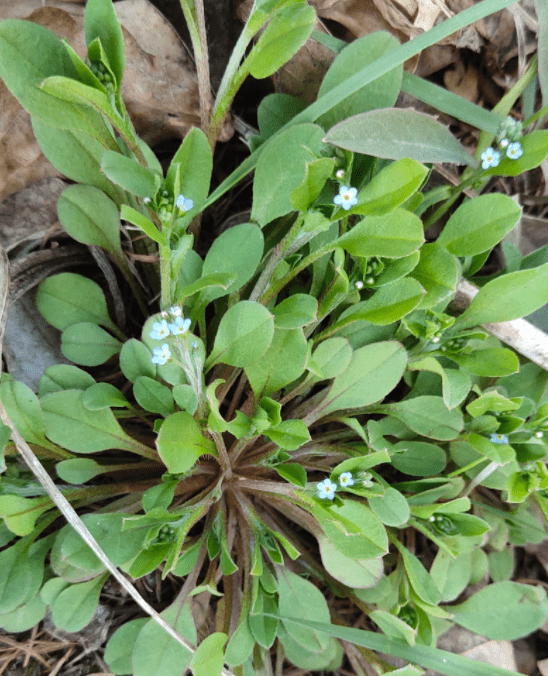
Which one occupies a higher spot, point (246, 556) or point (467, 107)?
point (467, 107)

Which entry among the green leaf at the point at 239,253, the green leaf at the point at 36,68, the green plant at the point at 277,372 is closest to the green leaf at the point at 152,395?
the green plant at the point at 277,372

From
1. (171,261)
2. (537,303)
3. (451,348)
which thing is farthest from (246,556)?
(537,303)

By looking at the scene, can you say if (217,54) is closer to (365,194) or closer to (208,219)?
(208,219)

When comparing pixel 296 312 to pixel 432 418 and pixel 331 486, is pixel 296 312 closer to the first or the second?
pixel 331 486

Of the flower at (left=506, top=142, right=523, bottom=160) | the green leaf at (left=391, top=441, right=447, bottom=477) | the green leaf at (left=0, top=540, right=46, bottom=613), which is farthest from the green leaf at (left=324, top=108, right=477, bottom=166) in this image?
the green leaf at (left=0, top=540, right=46, bottom=613)

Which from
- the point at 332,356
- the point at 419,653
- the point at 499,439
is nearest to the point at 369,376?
the point at 332,356

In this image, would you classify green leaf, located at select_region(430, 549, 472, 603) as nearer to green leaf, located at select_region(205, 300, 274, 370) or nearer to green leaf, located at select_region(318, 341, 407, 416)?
green leaf, located at select_region(318, 341, 407, 416)

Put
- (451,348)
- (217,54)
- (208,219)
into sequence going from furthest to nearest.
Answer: (208,219), (217,54), (451,348)
